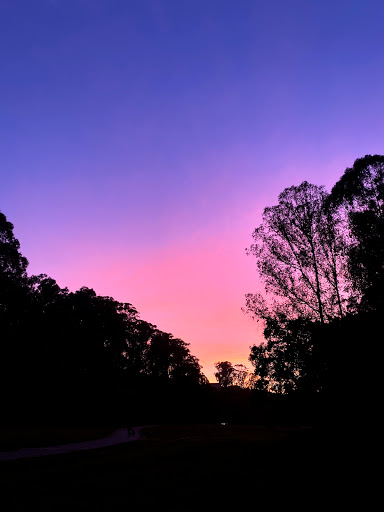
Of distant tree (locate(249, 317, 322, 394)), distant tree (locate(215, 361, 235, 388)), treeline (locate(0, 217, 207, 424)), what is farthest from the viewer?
distant tree (locate(215, 361, 235, 388))

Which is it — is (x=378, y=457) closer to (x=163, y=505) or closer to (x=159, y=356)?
(x=163, y=505)

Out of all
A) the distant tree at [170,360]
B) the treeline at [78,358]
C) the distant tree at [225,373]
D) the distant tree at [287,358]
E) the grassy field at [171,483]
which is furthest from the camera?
the distant tree at [225,373]

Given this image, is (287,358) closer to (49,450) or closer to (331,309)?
(331,309)

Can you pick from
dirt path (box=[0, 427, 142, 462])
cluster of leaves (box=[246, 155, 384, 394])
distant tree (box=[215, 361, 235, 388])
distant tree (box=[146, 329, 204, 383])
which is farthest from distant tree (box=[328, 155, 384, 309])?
distant tree (box=[215, 361, 235, 388])

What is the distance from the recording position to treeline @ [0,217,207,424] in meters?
46.1

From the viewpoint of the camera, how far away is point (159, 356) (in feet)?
256

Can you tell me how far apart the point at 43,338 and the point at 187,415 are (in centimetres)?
3350

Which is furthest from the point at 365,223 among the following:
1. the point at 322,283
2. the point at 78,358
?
the point at 78,358

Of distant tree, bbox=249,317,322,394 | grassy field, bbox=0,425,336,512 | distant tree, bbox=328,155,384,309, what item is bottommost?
grassy field, bbox=0,425,336,512

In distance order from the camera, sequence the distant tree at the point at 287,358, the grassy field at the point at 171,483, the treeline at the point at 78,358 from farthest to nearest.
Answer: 1. the treeline at the point at 78,358
2. the distant tree at the point at 287,358
3. the grassy field at the point at 171,483

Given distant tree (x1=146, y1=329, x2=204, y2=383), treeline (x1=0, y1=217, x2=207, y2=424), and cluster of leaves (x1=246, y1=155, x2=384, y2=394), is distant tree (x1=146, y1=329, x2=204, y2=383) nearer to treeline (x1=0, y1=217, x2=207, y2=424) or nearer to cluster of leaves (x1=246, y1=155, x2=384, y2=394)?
treeline (x1=0, y1=217, x2=207, y2=424)

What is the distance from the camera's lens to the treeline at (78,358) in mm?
46125

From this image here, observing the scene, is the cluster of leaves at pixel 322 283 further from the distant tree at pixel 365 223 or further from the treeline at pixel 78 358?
the treeline at pixel 78 358

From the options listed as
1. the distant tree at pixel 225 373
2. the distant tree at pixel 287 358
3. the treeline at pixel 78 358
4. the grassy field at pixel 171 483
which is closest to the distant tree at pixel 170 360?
the treeline at pixel 78 358
